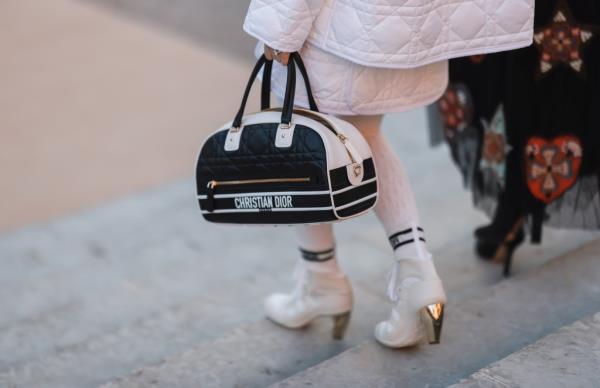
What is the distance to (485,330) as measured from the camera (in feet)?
7.74

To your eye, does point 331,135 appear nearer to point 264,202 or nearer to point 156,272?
point 264,202

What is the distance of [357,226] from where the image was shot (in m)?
4.04

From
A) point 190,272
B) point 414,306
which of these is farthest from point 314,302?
point 190,272

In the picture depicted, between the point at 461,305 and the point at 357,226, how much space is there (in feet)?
5.12

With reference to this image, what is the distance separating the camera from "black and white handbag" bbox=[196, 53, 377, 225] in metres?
2.01

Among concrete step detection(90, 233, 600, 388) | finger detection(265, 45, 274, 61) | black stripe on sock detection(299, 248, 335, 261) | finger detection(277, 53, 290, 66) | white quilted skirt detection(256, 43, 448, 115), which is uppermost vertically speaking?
finger detection(265, 45, 274, 61)

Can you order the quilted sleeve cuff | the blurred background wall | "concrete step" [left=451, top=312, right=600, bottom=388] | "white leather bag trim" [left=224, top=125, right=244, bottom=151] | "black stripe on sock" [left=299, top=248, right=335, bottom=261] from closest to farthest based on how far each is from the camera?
"concrete step" [left=451, top=312, right=600, bottom=388], the quilted sleeve cuff, "white leather bag trim" [left=224, top=125, right=244, bottom=151], "black stripe on sock" [left=299, top=248, right=335, bottom=261], the blurred background wall

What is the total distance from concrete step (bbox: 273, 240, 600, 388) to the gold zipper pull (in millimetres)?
431

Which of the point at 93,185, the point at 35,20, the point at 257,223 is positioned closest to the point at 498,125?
the point at 257,223

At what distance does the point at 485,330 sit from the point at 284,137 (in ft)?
2.46

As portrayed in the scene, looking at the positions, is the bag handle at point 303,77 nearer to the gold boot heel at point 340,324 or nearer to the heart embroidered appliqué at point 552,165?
the gold boot heel at point 340,324

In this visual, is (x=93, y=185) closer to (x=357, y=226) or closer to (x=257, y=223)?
(x=357, y=226)

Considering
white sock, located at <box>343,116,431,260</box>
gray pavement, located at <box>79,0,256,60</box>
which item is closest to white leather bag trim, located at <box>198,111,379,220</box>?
white sock, located at <box>343,116,431,260</box>

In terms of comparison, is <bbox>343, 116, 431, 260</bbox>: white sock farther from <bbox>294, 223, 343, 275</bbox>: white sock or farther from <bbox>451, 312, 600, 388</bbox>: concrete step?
<bbox>451, 312, 600, 388</bbox>: concrete step
